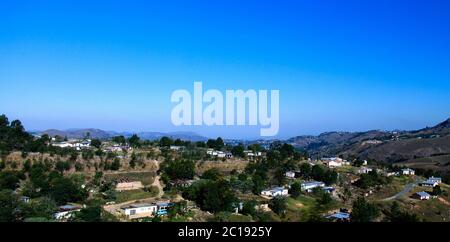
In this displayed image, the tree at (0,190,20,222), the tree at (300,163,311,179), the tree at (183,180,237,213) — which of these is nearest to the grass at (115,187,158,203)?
the tree at (183,180,237,213)

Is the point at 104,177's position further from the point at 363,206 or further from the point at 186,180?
the point at 363,206

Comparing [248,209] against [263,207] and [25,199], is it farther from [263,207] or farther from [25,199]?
[25,199]

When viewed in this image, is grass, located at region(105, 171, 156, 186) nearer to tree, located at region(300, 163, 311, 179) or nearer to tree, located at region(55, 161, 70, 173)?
tree, located at region(55, 161, 70, 173)

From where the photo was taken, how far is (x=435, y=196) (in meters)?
33.1

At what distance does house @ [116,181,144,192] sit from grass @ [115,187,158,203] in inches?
37.0

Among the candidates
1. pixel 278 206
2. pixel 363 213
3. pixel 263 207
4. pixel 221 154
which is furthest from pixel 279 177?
pixel 363 213

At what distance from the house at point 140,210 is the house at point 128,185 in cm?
558

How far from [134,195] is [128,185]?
273 cm

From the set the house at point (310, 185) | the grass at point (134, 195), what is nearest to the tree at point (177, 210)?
the grass at point (134, 195)

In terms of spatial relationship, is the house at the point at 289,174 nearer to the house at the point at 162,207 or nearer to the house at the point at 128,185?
the house at the point at 128,185
